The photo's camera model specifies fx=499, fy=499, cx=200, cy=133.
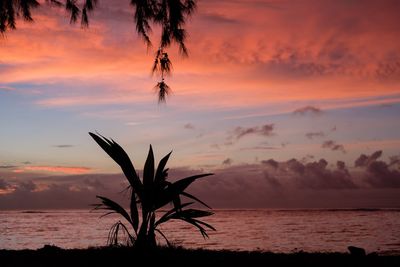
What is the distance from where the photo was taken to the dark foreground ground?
6.02 m

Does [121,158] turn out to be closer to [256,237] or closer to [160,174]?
[160,174]

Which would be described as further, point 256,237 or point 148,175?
point 256,237

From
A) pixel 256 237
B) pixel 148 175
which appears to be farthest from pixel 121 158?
pixel 256 237

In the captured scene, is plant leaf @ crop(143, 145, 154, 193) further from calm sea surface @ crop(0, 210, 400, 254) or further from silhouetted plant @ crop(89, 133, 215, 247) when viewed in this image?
calm sea surface @ crop(0, 210, 400, 254)

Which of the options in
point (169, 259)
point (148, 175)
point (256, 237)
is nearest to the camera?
point (169, 259)

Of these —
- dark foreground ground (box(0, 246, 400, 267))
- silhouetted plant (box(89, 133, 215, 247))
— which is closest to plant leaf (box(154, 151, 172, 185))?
silhouetted plant (box(89, 133, 215, 247))

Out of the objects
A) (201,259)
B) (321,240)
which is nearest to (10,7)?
(201,259)

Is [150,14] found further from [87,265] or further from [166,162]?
[87,265]

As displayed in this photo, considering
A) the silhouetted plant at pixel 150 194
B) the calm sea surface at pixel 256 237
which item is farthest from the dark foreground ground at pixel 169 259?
the calm sea surface at pixel 256 237

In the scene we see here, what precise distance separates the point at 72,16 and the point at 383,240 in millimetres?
17270

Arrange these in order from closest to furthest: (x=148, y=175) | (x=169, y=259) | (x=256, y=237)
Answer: (x=169, y=259) → (x=148, y=175) → (x=256, y=237)

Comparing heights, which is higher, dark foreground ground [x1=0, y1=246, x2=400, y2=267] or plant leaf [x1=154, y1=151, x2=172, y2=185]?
plant leaf [x1=154, y1=151, x2=172, y2=185]

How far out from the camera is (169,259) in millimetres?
6164

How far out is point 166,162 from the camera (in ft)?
22.4
